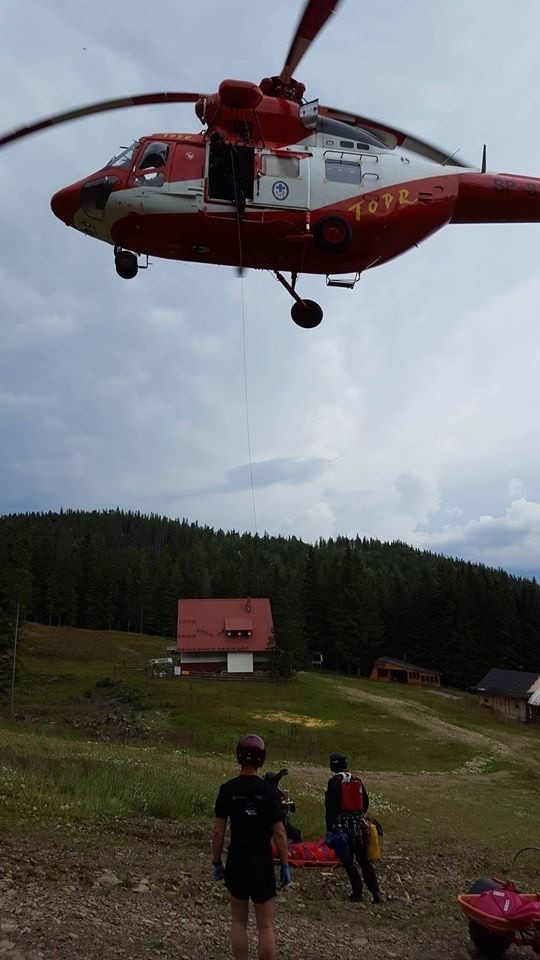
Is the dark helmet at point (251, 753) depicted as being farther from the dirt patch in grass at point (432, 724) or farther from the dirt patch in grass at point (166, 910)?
the dirt patch in grass at point (432, 724)

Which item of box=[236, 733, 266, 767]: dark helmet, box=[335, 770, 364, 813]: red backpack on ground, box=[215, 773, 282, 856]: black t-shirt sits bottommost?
box=[335, 770, 364, 813]: red backpack on ground

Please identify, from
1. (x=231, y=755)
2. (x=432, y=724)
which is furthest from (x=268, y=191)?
(x=432, y=724)

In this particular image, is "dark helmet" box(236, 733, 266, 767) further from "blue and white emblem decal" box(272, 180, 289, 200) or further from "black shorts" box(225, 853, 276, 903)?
"blue and white emblem decal" box(272, 180, 289, 200)

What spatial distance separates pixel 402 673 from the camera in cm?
7194

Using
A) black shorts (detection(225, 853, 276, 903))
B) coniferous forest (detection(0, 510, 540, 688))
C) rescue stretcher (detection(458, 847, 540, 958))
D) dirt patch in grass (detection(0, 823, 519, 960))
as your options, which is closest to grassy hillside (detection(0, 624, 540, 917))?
dirt patch in grass (detection(0, 823, 519, 960))

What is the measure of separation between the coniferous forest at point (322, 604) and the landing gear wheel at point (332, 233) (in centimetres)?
4232

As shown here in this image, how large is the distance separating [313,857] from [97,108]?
10571 millimetres

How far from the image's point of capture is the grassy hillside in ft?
33.6

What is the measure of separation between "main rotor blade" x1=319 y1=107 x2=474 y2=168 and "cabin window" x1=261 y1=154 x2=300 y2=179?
4.32 feet

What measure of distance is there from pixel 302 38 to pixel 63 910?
34.6 feet

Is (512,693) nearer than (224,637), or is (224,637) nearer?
(512,693)

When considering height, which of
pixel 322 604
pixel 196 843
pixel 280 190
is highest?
pixel 280 190

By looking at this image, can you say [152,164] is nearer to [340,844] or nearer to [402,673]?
[340,844]

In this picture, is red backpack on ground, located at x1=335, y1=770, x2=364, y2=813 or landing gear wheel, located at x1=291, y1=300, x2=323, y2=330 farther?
landing gear wheel, located at x1=291, y1=300, x2=323, y2=330
